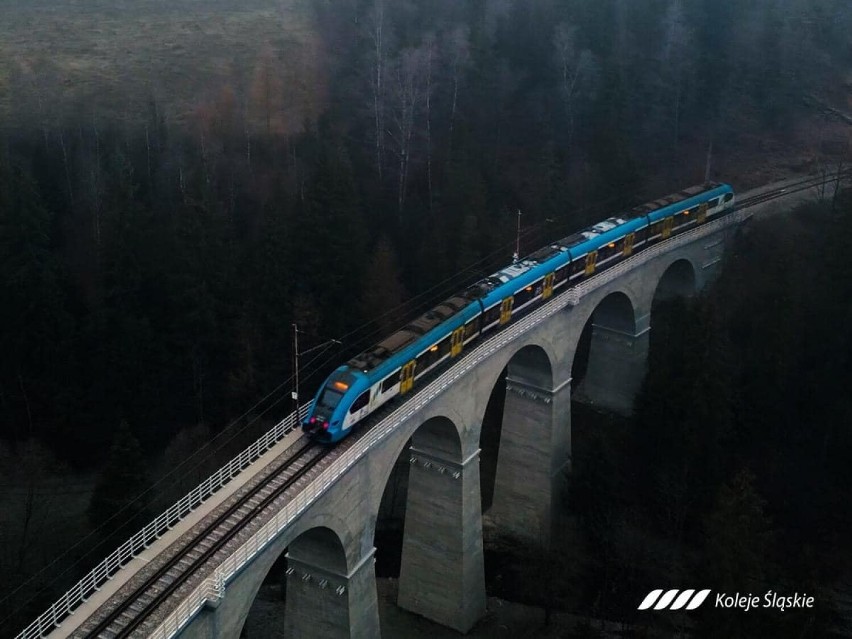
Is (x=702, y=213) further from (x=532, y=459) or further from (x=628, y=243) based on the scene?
(x=532, y=459)

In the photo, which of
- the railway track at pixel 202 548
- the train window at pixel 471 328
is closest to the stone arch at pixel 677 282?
the train window at pixel 471 328

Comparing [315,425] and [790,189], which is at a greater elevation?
[315,425]

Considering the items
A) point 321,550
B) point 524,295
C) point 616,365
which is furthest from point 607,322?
point 321,550

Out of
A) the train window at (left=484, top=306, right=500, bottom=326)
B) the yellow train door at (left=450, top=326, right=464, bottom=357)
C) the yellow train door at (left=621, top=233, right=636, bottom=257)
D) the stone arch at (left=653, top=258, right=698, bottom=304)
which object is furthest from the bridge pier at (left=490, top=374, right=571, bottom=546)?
the stone arch at (left=653, top=258, right=698, bottom=304)

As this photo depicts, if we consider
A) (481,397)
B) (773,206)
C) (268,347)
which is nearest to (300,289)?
(268,347)

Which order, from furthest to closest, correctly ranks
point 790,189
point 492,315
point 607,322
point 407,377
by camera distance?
1. point 790,189
2. point 607,322
3. point 492,315
4. point 407,377

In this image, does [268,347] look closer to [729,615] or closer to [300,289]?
[300,289]

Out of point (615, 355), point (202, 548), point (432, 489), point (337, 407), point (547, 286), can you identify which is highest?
point (337, 407)
